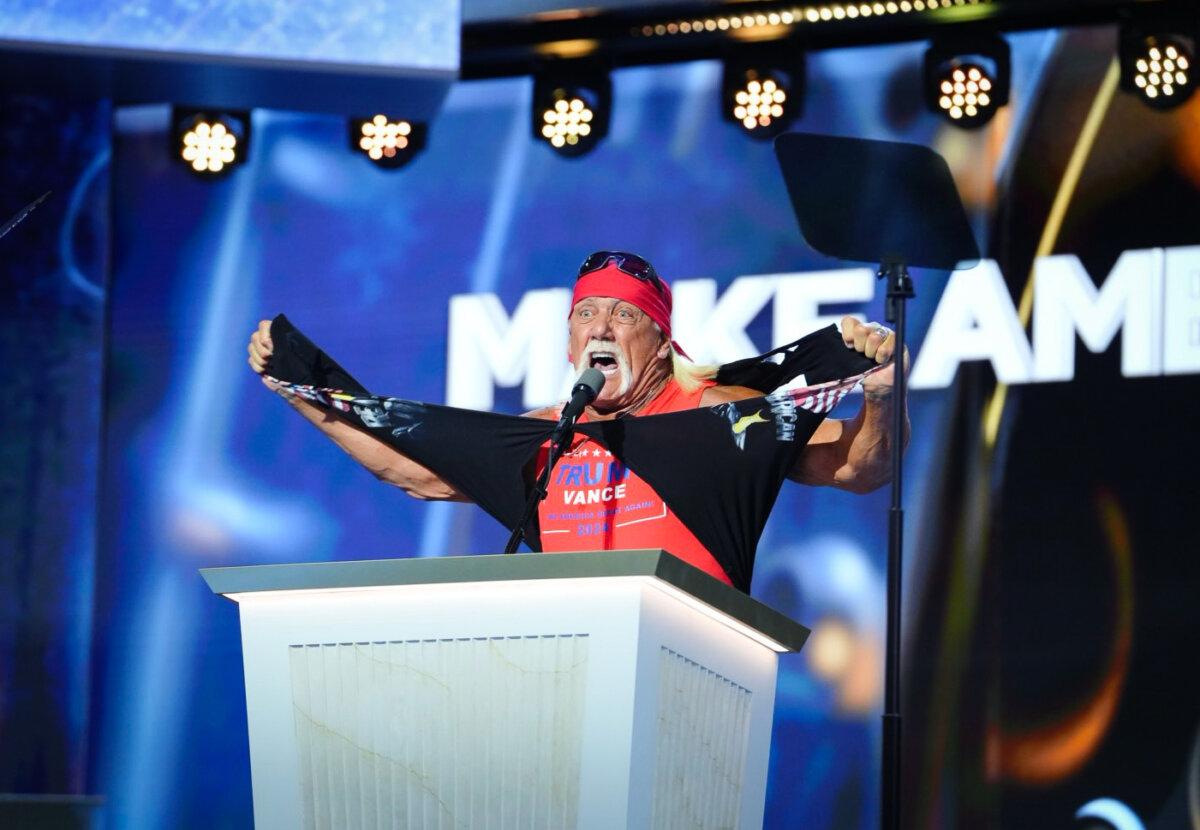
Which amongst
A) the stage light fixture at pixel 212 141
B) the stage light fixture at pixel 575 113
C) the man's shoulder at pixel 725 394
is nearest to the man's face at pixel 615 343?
the man's shoulder at pixel 725 394

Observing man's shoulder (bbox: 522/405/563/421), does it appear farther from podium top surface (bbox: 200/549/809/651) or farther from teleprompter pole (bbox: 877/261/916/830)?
podium top surface (bbox: 200/549/809/651)

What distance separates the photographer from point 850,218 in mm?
3307

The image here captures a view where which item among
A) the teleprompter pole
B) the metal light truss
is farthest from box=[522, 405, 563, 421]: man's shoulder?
the metal light truss

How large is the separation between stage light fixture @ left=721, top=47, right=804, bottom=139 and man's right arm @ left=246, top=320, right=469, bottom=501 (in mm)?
1948

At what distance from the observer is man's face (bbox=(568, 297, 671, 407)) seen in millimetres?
3605

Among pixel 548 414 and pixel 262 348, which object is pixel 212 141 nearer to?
pixel 262 348

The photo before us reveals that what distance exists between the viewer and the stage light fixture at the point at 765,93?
527cm

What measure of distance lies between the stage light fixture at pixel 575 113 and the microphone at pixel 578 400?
259 cm

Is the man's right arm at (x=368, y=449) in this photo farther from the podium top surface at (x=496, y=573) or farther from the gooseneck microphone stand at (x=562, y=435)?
the podium top surface at (x=496, y=573)

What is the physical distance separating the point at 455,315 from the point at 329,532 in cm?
74

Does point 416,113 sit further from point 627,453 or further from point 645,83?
point 627,453

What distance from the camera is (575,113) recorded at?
5.47 metres

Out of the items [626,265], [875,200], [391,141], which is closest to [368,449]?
[626,265]

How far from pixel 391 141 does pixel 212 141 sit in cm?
61
